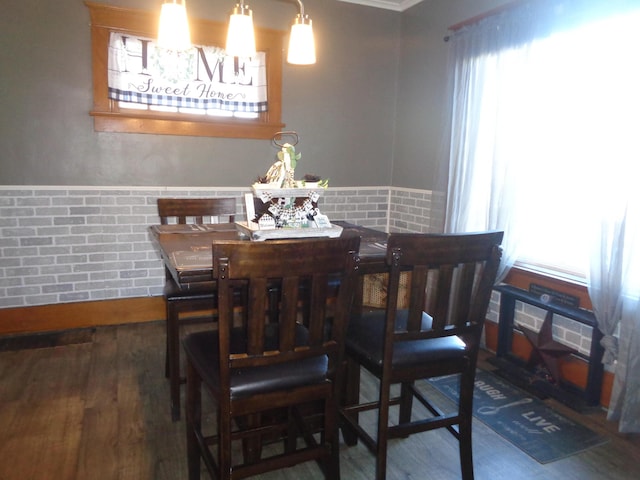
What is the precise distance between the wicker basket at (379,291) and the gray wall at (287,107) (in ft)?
2.47

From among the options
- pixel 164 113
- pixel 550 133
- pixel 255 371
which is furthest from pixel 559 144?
pixel 164 113

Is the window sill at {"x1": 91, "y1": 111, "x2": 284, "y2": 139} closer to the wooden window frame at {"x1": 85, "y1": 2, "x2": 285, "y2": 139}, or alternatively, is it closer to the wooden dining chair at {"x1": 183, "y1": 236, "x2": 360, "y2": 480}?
the wooden window frame at {"x1": 85, "y1": 2, "x2": 285, "y2": 139}

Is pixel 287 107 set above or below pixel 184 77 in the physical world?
Answer: below

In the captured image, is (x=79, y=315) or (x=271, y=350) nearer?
(x=271, y=350)

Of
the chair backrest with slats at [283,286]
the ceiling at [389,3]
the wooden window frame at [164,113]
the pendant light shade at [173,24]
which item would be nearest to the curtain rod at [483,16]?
the ceiling at [389,3]

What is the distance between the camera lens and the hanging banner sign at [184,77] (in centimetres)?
311

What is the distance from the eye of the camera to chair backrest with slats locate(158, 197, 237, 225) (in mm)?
2674

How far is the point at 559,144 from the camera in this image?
8.30 feet

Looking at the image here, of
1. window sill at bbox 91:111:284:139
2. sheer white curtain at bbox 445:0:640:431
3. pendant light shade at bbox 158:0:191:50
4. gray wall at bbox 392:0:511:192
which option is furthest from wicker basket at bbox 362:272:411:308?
pendant light shade at bbox 158:0:191:50

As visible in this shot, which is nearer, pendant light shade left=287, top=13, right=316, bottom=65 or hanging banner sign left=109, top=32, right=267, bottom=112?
pendant light shade left=287, top=13, right=316, bottom=65

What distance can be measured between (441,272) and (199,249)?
914 mm

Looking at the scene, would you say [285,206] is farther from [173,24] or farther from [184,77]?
[184,77]

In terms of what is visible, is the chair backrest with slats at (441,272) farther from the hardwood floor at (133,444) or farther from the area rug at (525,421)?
the area rug at (525,421)

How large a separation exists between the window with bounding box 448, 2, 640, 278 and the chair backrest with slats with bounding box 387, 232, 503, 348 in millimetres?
1051
